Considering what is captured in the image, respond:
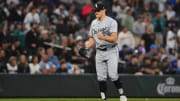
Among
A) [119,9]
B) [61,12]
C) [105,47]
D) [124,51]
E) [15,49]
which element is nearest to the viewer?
[105,47]

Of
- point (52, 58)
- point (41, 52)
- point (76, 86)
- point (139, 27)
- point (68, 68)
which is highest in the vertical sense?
point (139, 27)

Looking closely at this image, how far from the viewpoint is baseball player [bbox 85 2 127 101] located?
1393cm

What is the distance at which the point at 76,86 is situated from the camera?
1930cm

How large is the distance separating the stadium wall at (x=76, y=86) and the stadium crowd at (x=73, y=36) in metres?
0.87

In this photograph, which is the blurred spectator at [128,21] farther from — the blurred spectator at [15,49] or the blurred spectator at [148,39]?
the blurred spectator at [15,49]

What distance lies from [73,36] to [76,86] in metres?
4.49

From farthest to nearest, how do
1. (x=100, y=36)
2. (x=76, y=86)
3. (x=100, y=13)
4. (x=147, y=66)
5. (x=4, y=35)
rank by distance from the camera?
1. (x=147, y=66)
2. (x=4, y=35)
3. (x=76, y=86)
4. (x=100, y=13)
5. (x=100, y=36)

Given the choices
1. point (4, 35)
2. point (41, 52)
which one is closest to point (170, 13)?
point (41, 52)

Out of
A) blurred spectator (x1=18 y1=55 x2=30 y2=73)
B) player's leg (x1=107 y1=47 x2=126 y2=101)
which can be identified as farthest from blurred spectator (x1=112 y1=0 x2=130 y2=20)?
player's leg (x1=107 y1=47 x2=126 y2=101)

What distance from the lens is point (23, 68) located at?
779 inches

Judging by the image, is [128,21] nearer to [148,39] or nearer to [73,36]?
[148,39]

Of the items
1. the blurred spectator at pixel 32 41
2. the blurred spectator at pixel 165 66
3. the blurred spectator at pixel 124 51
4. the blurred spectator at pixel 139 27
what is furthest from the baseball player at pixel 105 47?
the blurred spectator at pixel 139 27

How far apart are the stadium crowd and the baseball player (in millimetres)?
5895

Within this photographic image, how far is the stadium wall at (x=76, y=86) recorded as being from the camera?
18828mm
